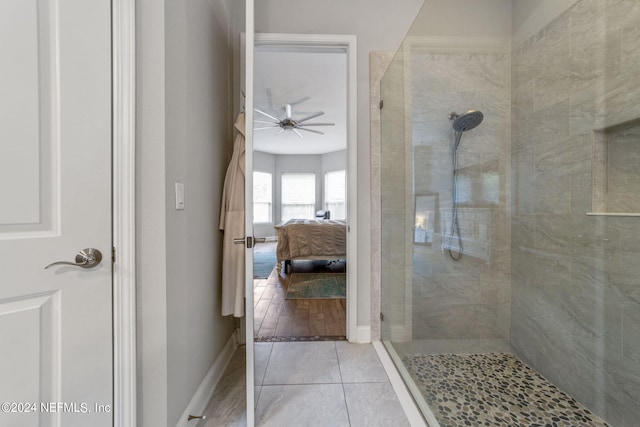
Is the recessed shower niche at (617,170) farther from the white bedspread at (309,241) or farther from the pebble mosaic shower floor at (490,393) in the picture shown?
the white bedspread at (309,241)

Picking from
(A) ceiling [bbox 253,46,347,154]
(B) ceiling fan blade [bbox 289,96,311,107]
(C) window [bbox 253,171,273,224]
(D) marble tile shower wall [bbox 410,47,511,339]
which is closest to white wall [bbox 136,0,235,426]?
(A) ceiling [bbox 253,46,347,154]

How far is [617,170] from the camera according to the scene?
1.09 meters

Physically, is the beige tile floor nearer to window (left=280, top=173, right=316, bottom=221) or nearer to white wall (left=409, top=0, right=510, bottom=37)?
white wall (left=409, top=0, right=510, bottom=37)

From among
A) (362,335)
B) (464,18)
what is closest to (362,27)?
(464,18)

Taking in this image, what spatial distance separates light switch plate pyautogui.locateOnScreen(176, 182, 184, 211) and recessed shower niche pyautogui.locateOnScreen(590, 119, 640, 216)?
6.61 feet

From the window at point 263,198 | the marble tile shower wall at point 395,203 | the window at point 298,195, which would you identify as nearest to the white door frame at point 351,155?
the marble tile shower wall at point 395,203

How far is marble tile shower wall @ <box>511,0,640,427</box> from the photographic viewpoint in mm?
1045
